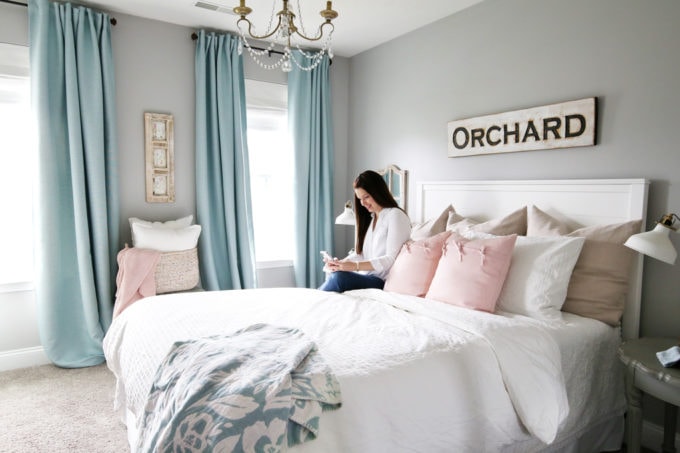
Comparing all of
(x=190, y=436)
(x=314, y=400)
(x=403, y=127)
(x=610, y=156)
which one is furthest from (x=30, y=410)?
(x=610, y=156)

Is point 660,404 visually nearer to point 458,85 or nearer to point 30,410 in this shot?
point 458,85

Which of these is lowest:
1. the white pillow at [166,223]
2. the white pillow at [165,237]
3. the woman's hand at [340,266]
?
the woman's hand at [340,266]

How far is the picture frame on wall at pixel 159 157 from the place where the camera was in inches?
142

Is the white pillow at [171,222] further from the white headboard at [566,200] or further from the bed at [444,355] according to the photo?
the white headboard at [566,200]

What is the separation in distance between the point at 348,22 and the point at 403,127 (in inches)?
37.1

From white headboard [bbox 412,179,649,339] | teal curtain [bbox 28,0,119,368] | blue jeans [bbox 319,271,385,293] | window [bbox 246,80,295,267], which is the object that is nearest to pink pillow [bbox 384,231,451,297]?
blue jeans [bbox 319,271,385,293]

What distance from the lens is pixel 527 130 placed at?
113 inches

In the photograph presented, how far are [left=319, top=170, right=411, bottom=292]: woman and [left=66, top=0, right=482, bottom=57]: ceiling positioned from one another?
4.01 ft

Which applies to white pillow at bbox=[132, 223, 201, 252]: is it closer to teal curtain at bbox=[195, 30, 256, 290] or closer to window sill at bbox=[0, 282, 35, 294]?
teal curtain at bbox=[195, 30, 256, 290]

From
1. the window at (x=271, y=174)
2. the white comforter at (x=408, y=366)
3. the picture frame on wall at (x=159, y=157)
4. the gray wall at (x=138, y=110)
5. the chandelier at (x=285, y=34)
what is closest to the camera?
the white comforter at (x=408, y=366)

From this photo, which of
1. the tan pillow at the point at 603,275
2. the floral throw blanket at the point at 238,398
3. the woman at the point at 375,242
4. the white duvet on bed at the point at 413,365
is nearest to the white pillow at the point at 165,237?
the white duvet on bed at the point at 413,365

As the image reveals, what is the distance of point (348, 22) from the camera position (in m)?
3.58

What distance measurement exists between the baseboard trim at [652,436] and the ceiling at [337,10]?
2773mm

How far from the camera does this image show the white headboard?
7.63ft
